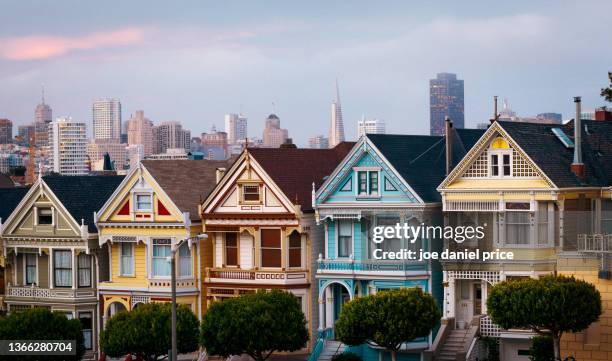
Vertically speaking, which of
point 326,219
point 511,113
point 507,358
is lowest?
point 507,358

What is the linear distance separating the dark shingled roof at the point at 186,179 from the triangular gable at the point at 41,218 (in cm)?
466

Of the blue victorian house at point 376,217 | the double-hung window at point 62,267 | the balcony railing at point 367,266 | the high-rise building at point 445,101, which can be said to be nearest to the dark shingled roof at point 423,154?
the blue victorian house at point 376,217

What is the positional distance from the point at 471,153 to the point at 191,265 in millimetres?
15048

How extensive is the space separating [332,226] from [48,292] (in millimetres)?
15590

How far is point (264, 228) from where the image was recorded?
66375 mm

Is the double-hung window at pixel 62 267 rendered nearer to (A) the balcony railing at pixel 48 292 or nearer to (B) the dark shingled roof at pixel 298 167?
(A) the balcony railing at pixel 48 292

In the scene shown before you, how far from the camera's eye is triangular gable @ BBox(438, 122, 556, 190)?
58.9 m

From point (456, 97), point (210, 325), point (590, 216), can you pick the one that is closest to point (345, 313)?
point (210, 325)

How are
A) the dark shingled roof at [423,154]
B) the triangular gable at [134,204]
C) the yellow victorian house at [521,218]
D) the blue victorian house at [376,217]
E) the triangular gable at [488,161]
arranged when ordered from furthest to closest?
the triangular gable at [134,204] → the dark shingled roof at [423,154] → the blue victorian house at [376,217] → the triangular gable at [488,161] → the yellow victorian house at [521,218]

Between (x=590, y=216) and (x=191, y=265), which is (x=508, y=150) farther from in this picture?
(x=191, y=265)

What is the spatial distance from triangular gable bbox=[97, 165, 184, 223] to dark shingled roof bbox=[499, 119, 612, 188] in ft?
54.5

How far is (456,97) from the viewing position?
117688mm

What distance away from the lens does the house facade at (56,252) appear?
2815 inches

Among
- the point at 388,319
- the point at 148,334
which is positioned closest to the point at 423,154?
the point at 388,319
